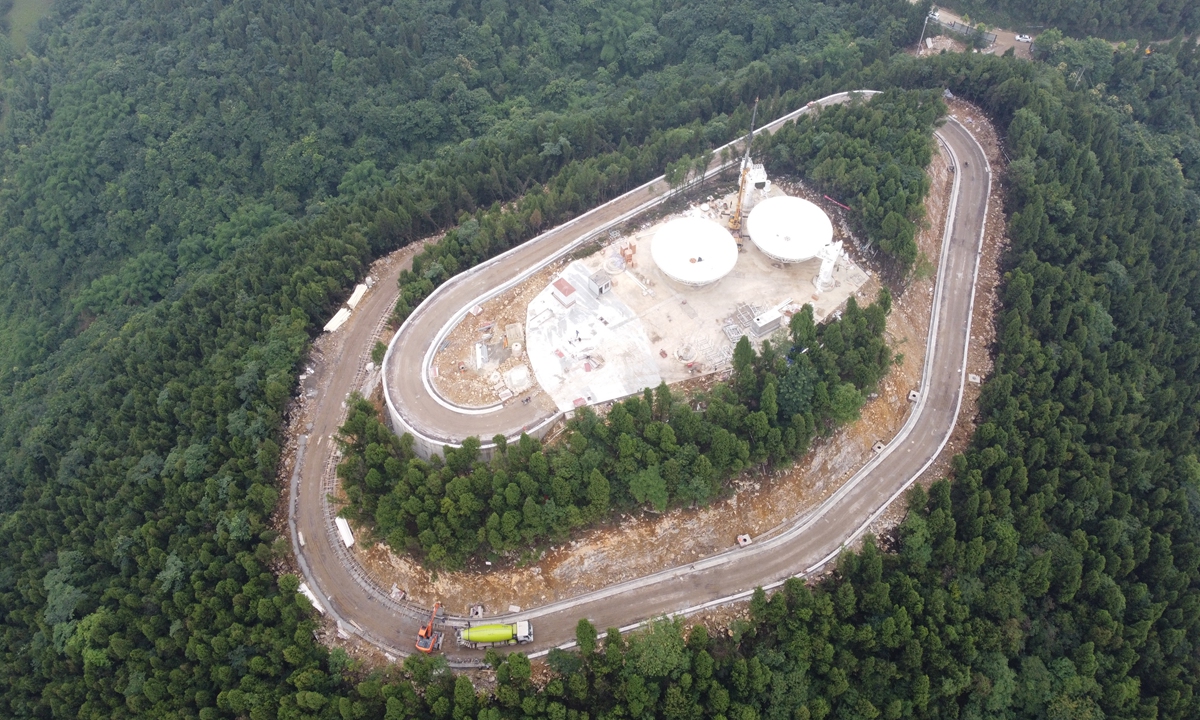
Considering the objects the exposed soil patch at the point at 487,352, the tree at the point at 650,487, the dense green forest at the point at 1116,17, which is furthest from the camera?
the dense green forest at the point at 1116,17

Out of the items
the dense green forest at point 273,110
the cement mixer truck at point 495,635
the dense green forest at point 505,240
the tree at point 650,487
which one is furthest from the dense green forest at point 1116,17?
the cement mixer truck at point 495,635

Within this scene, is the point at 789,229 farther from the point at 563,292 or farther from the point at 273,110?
the point at 273,110

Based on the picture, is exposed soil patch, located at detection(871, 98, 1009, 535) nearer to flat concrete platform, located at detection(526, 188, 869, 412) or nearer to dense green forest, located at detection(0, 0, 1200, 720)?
dense green forest, located at detection(0, 0, 1200, 720)

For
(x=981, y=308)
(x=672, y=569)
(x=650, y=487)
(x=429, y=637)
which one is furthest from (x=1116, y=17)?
(x=429, y=637)

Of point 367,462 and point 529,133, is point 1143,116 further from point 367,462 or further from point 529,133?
point 367,462

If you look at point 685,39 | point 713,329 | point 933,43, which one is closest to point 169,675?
point 713,329

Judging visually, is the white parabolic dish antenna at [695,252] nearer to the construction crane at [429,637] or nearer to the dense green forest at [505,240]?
the dense green forest at [505,240]
